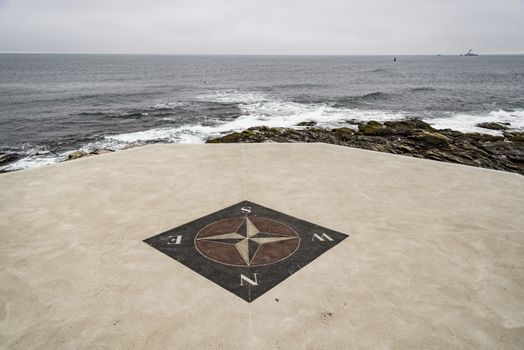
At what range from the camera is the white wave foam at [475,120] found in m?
28.0

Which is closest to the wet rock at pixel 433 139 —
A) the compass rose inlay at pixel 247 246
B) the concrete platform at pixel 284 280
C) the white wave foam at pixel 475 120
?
the white wave foam at pixel 475 120

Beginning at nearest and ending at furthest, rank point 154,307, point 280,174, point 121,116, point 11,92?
point 154,307 < point 280,174 < point 121,116 < point 11,92

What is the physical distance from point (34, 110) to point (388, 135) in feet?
132

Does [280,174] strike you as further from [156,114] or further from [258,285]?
[156,114]

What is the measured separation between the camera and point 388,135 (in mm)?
Answer: 22688

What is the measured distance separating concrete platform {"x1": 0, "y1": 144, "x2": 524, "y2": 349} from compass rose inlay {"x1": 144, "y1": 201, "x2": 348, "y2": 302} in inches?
6.6

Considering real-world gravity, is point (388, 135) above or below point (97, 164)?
below

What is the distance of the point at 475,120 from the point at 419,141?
17.2 m

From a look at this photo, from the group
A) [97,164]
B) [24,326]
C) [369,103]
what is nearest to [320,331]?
[24,326]

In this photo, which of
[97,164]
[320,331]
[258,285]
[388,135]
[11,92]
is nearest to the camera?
[320,331]

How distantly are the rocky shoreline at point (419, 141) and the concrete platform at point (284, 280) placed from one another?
867 centimetres

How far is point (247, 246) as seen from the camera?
579 centimetres

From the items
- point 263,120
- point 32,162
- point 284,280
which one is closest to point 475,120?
point 263,120

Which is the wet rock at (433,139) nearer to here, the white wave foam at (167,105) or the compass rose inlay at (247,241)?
the compass rose inlay at (247,241)
